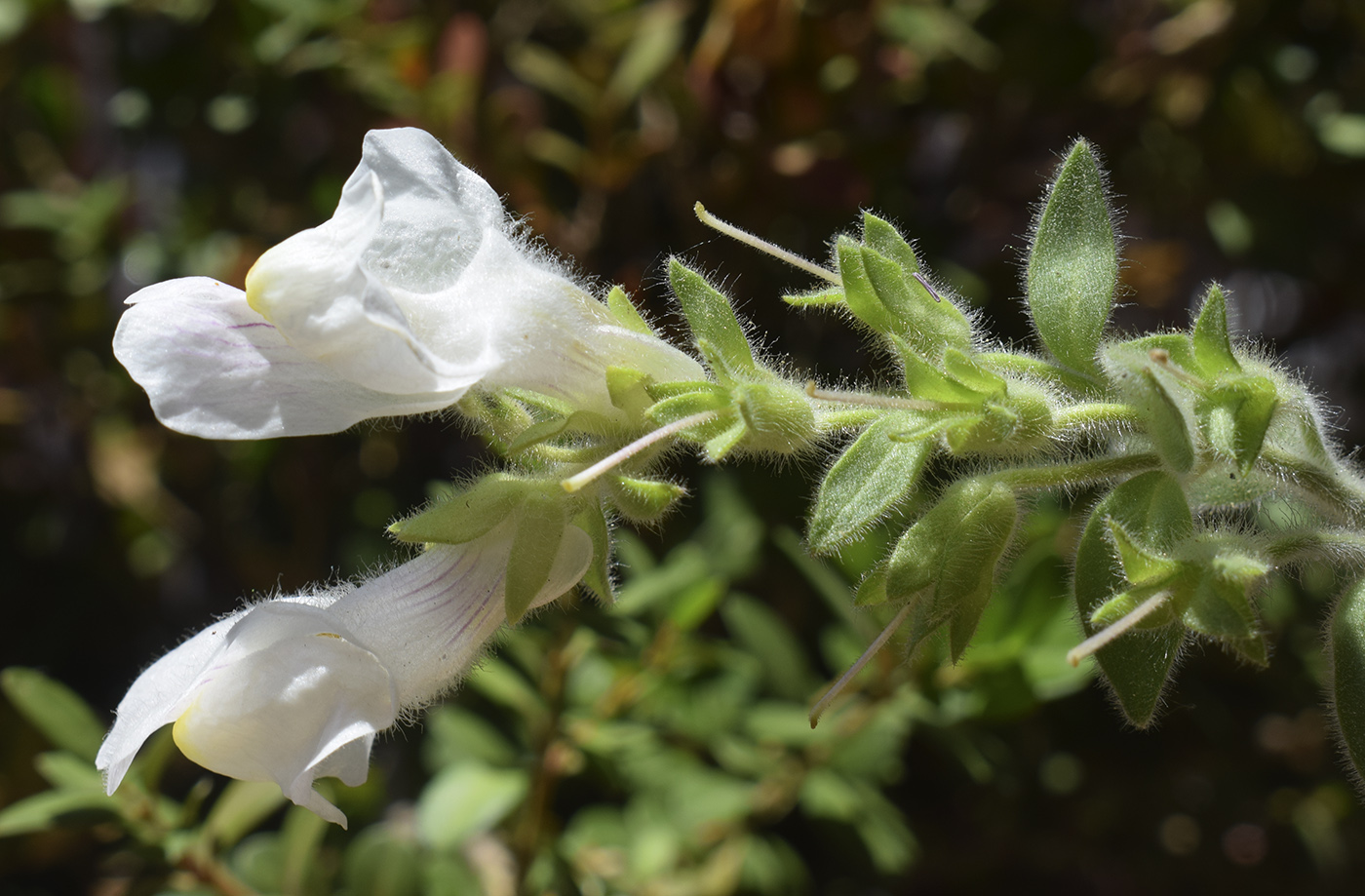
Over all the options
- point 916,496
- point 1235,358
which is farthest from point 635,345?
point 1235,358

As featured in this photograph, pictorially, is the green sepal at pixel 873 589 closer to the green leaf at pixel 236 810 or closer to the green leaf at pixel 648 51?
the green leaf at pixel 236 810

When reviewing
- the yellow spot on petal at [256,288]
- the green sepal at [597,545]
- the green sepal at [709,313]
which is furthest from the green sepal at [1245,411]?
the yellow spot on petal at [256,288]

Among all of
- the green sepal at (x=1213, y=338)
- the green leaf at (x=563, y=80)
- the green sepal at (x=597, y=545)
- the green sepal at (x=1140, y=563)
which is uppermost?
the green sepal at (x=1213, y=338)

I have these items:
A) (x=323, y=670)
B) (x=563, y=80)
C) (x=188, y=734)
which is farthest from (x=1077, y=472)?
(x=563, y=80)

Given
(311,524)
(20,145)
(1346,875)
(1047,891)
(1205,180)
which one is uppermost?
(1205,180)

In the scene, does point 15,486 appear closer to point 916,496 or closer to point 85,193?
Result: point 85,193

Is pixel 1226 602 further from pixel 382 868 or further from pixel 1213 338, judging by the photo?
pixel 382 868
